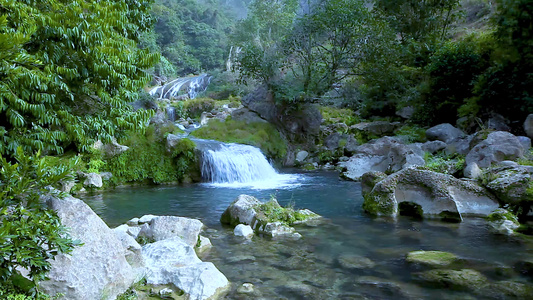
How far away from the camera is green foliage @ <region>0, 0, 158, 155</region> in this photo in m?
4.73

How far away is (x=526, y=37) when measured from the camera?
1371cm

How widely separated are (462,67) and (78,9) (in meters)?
17.6

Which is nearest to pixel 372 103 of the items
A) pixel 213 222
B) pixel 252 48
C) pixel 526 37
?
pixel 252 48

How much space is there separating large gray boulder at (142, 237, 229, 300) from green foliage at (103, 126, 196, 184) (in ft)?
34.8

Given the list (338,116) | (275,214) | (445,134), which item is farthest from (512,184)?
(338,116)

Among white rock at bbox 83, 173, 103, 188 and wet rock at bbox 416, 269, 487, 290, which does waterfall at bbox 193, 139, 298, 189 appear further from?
wet rock at bbox 416, 269, 487, 290

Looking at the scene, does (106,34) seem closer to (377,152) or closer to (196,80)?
(377,152)

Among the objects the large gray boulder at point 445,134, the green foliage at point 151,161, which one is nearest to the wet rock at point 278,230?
the green foliage at point 151,161

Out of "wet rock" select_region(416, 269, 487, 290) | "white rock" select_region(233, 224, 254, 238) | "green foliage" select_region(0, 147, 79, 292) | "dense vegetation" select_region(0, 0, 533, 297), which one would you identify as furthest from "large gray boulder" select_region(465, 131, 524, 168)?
"green foliage" select_region(0, 147, 79, 292)

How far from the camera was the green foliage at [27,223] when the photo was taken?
10.7 feet

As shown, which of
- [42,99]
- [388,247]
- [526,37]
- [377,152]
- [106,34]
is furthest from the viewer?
[377,152]

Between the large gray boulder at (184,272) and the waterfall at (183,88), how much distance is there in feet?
109

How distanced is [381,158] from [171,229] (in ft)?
36.5

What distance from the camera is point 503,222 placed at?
7.90 m
